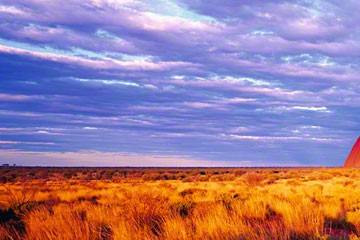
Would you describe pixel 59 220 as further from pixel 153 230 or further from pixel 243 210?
pixel 243 210

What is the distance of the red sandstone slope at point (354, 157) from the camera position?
102 metres

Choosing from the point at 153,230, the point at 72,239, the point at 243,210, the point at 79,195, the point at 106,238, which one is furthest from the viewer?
the point at 79,195

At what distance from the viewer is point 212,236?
8414 millimetres

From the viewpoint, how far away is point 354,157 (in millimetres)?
104688

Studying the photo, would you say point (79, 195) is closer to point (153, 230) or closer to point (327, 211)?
point (327, 211)

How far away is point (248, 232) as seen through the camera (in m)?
8.85

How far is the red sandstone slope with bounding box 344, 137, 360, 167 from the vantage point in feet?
336

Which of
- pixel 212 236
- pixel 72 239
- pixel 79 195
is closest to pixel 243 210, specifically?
pixel 212 236

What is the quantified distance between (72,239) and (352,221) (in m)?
7.44

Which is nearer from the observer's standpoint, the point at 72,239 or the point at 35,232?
the point at 72,239

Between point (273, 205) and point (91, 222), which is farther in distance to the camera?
point (273, 205)

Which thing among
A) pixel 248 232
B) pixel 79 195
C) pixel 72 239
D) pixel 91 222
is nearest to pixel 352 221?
pixel 248 232

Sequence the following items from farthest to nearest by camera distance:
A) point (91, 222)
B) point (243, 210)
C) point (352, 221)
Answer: point (243, 210)
point (352, 221)
point (91, 222)

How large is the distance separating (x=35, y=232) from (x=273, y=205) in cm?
860
